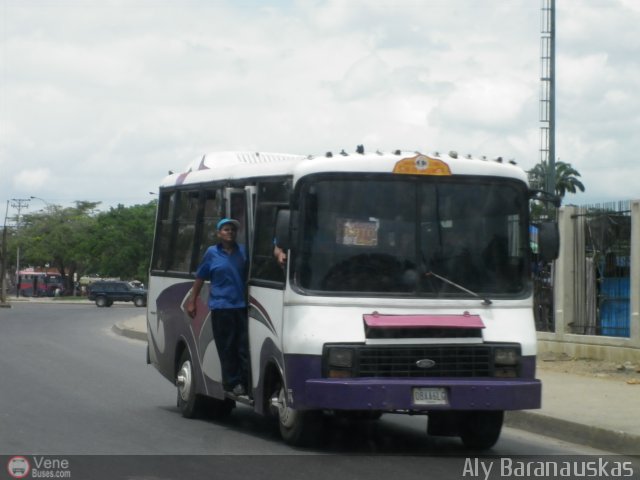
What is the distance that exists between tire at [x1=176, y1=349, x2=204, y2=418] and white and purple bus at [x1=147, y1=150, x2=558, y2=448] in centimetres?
194

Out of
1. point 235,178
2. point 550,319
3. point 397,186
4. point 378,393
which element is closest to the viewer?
point 378,393

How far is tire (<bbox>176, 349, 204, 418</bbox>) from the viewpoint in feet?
42.4

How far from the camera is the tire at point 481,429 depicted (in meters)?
10.7

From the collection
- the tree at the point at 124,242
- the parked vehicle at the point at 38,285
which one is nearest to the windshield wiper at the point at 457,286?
the tree at the point at 124,242

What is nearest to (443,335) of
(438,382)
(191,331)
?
(438,382)

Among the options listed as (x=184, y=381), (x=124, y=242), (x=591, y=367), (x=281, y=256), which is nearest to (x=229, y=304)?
(x=281, y=256)

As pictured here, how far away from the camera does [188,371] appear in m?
13.1

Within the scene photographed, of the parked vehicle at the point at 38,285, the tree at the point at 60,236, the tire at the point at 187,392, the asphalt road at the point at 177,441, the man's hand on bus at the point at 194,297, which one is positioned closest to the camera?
the asphalt road at the point at 177,441

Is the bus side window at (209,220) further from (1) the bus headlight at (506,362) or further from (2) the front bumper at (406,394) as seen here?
(1) the bus headlight at (506,362)

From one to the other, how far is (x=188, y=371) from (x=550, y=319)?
935 centimetres

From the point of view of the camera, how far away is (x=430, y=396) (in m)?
9.84

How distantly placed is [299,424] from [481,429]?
5.42ft

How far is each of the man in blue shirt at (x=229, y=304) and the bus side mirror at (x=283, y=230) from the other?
1.47 metres

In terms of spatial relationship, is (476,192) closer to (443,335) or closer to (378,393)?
(443,335)
